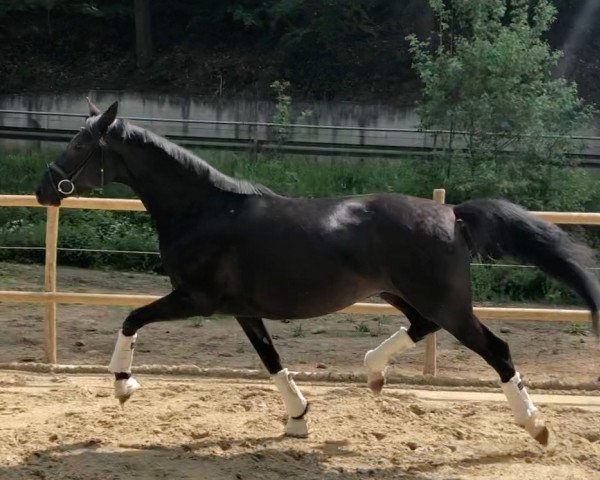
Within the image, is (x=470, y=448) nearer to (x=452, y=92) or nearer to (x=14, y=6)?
(x=452, y=92)

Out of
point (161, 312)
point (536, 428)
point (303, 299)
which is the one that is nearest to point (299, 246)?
point (303, 299)

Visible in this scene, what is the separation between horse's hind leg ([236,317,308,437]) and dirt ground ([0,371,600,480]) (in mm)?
97

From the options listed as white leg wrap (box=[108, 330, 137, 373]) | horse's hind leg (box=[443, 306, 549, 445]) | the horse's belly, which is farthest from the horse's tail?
white leg wrap (box=[108, 330, 137, 373])

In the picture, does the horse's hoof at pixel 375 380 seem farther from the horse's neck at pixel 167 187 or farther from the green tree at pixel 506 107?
the green tree at pixel 506 107

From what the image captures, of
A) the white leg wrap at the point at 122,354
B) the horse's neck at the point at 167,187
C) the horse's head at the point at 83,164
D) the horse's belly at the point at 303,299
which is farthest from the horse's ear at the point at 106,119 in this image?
the horse's belly at the point at 303,299

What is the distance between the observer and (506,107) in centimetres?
1462

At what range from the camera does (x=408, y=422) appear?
561 cm

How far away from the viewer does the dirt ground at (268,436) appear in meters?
4.69

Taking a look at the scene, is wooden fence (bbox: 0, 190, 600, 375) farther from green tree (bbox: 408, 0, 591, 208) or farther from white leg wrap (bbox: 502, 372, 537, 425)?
green tree (bbox: 408, 0, 591, 208)

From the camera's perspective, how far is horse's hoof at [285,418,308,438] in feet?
17.3

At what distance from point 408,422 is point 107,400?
6.64ft

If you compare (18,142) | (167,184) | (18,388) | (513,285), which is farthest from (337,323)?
(18,142)

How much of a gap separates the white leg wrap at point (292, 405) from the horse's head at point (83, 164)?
1.56 m

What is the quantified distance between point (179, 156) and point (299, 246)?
894 mm
